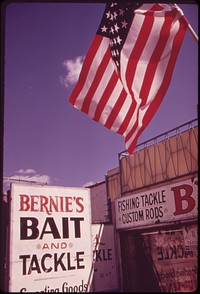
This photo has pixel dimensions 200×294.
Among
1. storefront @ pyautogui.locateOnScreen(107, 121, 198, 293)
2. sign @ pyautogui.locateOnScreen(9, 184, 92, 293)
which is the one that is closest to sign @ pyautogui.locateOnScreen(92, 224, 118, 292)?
storefront @ pyautogui.locateOnScreen(107, 121, 198, 293)

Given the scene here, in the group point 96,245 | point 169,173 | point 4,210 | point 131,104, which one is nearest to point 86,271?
point 96,245

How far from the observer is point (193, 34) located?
19.2ft

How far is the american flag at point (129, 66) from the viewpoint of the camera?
6586 mm

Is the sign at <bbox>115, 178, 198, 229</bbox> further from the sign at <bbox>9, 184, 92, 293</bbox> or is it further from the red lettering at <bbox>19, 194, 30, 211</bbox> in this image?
the red lettering at <bbox>19, 194, 30, 211</bbox>

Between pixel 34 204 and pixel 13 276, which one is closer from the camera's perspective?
pixel 13 276

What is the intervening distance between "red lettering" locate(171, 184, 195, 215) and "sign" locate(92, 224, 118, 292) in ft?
15.5

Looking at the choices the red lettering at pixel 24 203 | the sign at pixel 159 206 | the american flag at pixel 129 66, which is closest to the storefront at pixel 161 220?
the sign at pixel 159 206

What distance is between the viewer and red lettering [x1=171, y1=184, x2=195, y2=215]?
13484 mm

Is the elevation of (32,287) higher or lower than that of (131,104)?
lower

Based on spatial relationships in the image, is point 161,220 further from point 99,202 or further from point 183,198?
point 99,202

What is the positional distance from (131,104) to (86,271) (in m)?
10.2

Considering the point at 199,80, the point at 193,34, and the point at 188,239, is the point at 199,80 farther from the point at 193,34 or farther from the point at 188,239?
the point at 188,239

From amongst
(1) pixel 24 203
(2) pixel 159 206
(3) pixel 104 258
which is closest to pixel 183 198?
(2) pixel 159 206

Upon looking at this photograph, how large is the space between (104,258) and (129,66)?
40.5ft
